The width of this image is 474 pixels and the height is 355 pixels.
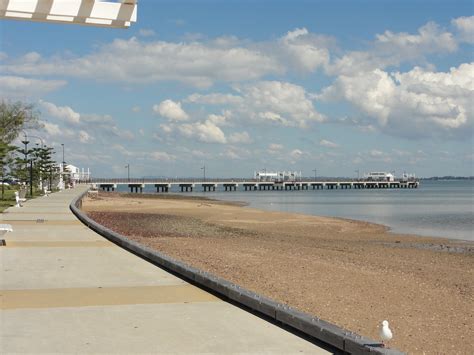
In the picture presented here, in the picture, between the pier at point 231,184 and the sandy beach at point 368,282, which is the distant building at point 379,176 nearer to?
the pier at point 231,184

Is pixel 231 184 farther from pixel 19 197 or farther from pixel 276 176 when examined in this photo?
pixel 19 197

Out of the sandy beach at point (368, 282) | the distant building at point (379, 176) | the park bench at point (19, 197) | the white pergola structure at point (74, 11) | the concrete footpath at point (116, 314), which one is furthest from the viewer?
the distant building at point (379, 176)

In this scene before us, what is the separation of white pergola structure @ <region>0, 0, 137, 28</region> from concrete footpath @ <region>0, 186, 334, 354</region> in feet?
12.5

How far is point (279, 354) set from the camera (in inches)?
211

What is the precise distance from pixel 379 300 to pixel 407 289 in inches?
69.2

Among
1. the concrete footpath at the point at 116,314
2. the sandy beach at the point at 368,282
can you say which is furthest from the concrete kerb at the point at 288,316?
the sandy beach at the point at 368,282

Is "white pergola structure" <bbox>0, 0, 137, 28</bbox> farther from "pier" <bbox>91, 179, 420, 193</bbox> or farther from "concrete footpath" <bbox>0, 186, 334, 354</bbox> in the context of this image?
"pier" <bbox>91, 179, 420, 193</bbox>

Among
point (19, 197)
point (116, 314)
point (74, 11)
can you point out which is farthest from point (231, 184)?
point (116, 314)

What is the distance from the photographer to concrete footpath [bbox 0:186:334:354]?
5590mm

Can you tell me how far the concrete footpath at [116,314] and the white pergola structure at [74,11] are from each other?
3.80 metres

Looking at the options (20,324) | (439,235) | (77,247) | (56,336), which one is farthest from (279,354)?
(439,235)

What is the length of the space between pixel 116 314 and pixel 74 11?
4582 mm

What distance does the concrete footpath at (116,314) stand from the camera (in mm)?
5590

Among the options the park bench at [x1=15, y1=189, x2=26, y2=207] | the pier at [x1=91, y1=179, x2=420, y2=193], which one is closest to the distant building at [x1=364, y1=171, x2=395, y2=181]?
the pier at [x1=91, y1=179, x2=420, y2=193]
